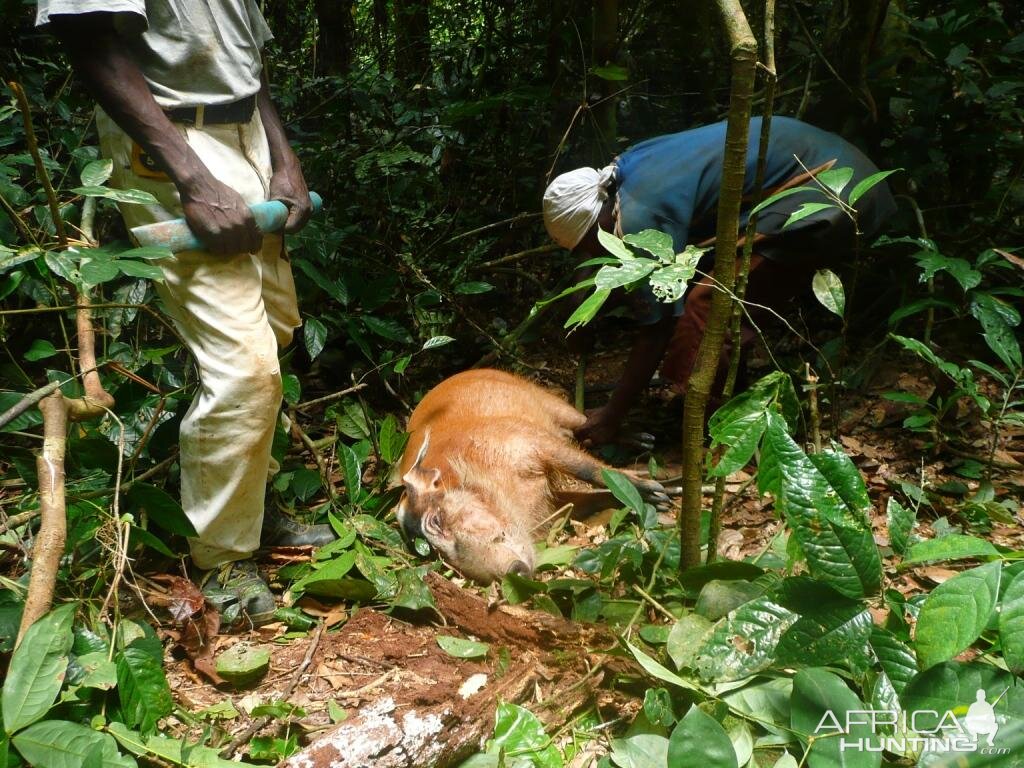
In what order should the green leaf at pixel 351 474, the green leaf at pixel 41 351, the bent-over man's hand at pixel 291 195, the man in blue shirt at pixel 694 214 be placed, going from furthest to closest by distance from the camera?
1. the man in blue shirt at pixel 694 214
2. the green leaf at pixel 351 474
3. the green leaf at pixel 41 351
4. the bent-over man's hand at pixel 291 195

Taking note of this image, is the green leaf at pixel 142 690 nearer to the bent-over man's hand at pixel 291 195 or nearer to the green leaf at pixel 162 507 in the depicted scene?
the green leaf at pixel 162 507

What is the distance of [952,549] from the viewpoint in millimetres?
2170

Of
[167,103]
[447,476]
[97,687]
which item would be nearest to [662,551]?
[447,476]

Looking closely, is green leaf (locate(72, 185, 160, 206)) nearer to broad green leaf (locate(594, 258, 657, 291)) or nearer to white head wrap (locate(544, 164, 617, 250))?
broad green leaf (locate(594, 258, 657, 291))

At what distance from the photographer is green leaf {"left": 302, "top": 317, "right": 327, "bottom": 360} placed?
489 centimetres

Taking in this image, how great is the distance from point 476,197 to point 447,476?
2.74 m

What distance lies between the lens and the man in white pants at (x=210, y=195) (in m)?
2.95

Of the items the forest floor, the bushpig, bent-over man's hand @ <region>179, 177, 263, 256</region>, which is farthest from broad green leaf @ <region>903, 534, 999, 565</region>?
bent-over man's hand @ <region>179, 177, 263, 256</region>

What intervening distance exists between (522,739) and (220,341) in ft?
5.88

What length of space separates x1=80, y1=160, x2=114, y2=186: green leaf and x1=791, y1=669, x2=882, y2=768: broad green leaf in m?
2.68

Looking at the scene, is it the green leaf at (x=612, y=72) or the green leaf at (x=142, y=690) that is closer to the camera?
the green leaf at (x=142, y=690)

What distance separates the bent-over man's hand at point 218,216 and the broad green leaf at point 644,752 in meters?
2.18

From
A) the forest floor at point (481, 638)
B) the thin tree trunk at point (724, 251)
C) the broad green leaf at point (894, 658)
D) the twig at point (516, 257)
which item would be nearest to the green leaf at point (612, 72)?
the twig at point (516, 257)

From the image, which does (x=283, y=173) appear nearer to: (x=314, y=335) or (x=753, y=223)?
(x=314, y=335)
